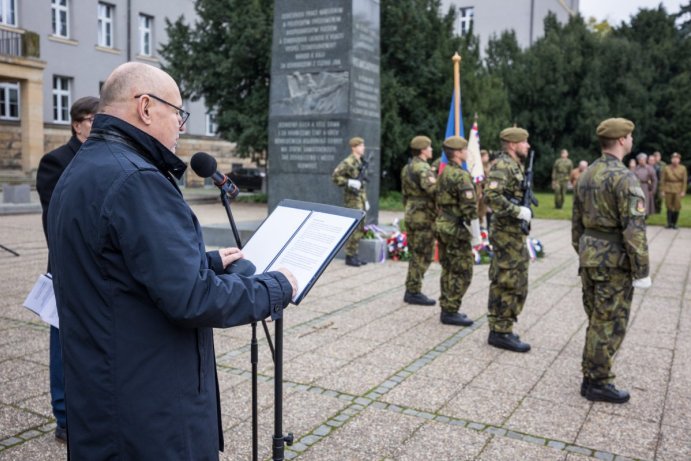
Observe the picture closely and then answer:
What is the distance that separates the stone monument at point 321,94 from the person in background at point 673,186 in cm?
988

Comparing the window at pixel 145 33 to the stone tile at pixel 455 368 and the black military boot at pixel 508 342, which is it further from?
the stone tile at pixel 455 368

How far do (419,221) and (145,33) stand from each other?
30.7 metres

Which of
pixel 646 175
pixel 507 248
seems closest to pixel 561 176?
pixel 646 175

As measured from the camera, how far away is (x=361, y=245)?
11.1 meters

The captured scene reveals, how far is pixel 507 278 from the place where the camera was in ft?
19.4

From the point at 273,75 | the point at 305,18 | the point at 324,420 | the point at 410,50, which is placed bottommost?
the point at 324,420

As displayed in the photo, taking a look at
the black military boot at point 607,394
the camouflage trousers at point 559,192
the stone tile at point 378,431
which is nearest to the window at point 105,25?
the camouflage trousers at point 559,192

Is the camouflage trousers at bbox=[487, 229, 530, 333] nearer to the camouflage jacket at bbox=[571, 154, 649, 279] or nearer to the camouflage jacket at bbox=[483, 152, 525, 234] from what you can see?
the camouflage jacket at bbox=[483, 152, 525, 234]

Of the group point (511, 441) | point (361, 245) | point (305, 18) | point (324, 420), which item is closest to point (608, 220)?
point (511, 441)

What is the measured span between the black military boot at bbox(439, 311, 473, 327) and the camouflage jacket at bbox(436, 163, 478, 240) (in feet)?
2.71

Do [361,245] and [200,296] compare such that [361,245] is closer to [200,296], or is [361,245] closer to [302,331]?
[302,331]

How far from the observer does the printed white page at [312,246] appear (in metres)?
2.46

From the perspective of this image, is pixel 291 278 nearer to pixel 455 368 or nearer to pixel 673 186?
pixel 455 368

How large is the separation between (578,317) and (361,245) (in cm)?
448
